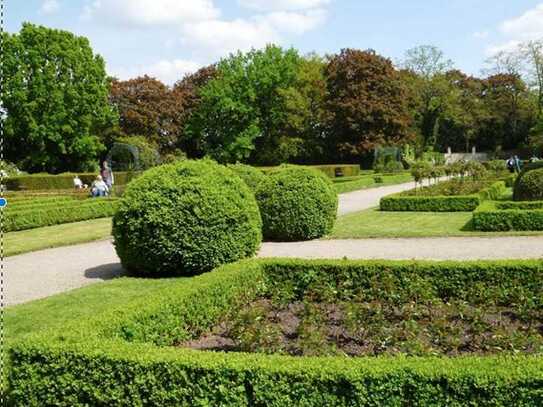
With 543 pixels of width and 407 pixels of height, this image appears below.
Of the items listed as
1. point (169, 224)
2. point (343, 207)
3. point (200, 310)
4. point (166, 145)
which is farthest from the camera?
point (166, 145)

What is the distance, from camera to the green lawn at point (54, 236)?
50.3 ft

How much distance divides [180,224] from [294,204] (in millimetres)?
5570

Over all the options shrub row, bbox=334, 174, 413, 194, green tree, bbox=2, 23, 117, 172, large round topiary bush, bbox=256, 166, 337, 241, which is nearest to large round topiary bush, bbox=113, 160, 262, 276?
large round topiary bush, bbox=256, 166, 337, 241

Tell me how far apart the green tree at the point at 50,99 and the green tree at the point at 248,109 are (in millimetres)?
9974

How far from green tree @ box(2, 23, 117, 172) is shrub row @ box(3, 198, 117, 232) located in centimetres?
2504

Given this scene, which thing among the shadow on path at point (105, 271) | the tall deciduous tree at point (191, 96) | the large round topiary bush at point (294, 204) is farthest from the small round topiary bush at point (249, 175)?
the tall deciduous tree at point (191, 96)

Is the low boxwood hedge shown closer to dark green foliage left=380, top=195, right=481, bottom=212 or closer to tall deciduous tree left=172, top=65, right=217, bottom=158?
dark green foliage left=380, top=195, right=481, bottom=212

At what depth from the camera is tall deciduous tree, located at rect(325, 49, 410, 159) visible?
52719 millimetres

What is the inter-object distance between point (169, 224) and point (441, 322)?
5.00 meters

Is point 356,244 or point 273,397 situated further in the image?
point 356,244

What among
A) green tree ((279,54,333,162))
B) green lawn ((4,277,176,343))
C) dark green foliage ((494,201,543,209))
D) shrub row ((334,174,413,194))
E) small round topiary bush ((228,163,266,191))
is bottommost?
green lawn ((4,277,176,343))

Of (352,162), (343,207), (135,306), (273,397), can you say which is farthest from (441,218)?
(352,162)

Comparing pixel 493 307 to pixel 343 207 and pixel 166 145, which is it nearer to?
pixel 343 207

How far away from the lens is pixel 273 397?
4.22 metres
